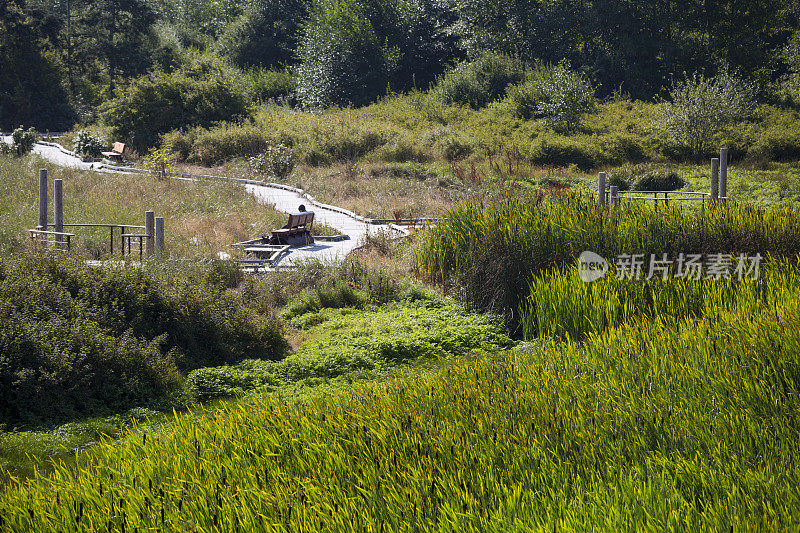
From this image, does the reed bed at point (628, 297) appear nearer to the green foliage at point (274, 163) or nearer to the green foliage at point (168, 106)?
the green foliage at point (274, 163)

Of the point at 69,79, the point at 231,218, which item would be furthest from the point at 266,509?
the point at 69,79

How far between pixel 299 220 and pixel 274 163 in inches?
467

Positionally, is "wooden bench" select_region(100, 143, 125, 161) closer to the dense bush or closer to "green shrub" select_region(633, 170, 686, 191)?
"green shrub" select_region(633, 170, 686, 191)

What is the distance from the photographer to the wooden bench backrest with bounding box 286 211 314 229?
1508 cm

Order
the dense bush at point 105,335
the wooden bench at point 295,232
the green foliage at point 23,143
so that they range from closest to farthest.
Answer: the dense bush at point 105,335 → the wooden bench at point 295,232 → the green foliage at point 23,143

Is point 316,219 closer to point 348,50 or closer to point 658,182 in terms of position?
point 658,182

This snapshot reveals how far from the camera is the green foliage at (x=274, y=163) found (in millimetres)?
26453

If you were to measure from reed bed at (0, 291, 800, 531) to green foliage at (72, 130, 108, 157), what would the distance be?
28.5m

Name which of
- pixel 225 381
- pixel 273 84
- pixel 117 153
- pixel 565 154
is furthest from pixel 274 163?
pixel 273 84

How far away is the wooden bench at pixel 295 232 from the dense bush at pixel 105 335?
4568mm

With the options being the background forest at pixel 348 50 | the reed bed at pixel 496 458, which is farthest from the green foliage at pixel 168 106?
the reed bed at pixel 496 458

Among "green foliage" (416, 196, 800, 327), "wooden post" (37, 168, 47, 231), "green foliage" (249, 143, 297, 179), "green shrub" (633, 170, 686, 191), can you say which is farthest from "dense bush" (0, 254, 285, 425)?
"green shrub" (633, 170, 686, 191)

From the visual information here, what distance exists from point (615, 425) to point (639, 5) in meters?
43.9

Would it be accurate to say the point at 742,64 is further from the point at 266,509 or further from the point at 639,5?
the point at 266,509
